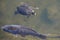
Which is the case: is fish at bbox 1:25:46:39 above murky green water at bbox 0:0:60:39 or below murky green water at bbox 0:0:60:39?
below

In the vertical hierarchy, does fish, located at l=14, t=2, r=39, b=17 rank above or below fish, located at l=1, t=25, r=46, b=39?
above

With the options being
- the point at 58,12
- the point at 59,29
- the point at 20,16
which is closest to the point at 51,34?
the point at 59,29

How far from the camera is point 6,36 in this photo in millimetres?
2242

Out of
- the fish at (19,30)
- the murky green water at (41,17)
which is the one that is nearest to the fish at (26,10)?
the murky green water at (41,17)

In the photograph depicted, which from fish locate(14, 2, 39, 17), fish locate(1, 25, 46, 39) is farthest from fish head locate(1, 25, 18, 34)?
fish locate(14, 2, 39, 17)

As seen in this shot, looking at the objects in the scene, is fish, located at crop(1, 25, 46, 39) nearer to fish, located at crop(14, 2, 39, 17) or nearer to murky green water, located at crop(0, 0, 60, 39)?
murky green water, located at crop(0, 0, 60, 39)

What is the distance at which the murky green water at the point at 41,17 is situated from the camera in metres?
2.19

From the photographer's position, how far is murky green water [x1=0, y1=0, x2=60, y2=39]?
219cm

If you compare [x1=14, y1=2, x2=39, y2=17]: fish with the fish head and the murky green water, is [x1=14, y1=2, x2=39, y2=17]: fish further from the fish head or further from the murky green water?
the fish head

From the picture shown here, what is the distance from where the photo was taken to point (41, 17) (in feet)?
7.27

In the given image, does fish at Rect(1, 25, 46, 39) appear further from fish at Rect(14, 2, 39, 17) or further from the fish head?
fish at Rect(14, 2, 39, 17)

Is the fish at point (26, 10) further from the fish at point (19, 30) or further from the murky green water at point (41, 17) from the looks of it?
the fish at point (19, 30)

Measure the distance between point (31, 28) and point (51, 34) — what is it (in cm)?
24

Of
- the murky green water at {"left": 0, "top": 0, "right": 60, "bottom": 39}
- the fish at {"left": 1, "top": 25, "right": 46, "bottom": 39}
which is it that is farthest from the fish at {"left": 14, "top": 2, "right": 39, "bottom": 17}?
the fish at {"left": 1, "top": 25, "right": 46, "bottom": 39}
